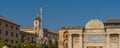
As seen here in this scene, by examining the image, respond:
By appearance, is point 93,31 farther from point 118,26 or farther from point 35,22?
point 35,22

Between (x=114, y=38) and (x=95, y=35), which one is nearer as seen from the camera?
(x=114, y=38)

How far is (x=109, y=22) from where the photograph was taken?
82.5 meters

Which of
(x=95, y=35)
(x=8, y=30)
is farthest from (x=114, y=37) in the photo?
(x=8, y=30)

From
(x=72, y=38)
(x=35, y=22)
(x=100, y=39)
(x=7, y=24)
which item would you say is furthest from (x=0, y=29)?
(x=35, y=22)

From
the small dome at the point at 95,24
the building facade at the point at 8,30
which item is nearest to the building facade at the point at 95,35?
the small dome at the point at 95,24

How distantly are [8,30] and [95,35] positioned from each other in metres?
24.2

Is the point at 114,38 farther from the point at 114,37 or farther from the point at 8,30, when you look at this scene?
the point at 8,30

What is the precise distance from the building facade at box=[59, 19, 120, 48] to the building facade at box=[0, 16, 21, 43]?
16.6 meters

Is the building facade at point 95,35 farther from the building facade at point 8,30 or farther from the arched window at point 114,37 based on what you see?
the building facade at point 8,30

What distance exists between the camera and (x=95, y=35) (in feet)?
255

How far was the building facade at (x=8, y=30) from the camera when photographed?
84.7 m

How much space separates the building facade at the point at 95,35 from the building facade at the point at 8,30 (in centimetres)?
1656

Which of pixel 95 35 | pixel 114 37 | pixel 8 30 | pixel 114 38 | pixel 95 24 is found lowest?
pixel 114 38

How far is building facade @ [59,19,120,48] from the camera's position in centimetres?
7694
